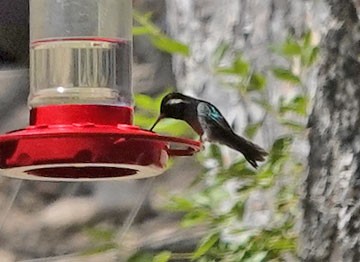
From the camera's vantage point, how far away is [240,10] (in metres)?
1.66

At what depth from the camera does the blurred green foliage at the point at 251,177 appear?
126 cm

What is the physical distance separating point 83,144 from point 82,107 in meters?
0.08

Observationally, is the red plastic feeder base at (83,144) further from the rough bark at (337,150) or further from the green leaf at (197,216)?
the green leaf at (197,216)

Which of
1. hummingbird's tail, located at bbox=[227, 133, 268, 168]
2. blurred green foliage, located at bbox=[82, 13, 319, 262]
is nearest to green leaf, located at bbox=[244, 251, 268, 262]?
blurred green foliage, located at bbox=[82, 13, 319, 262]

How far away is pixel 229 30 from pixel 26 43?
40cm

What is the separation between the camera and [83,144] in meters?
0.83

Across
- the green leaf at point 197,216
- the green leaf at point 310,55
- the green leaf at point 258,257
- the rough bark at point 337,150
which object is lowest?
the green leaf at point 258,257

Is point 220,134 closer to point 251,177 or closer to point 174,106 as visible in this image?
point 174,106

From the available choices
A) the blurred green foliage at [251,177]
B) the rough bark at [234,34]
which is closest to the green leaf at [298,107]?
the blurred green foliage at [251,177]

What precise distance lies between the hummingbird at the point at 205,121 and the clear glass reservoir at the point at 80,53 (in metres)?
0.06

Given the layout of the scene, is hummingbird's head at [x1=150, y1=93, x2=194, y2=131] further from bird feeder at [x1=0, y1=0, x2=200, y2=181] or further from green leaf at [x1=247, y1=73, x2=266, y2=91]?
green leaf at [x1=247, y1=73, x2=266, y2=91]

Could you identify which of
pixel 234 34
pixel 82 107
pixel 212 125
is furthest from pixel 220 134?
pixel 234 34

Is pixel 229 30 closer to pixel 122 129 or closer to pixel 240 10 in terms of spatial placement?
pixel 240 10

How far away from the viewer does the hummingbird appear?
41.9 inches
